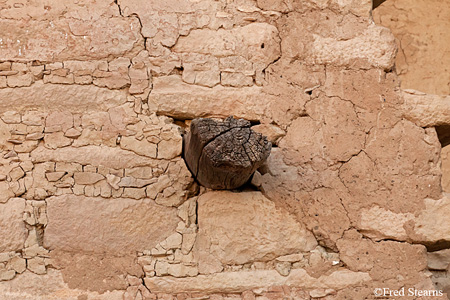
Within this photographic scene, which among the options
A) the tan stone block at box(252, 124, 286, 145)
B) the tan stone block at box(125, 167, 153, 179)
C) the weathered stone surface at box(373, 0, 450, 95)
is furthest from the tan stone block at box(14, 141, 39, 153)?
the weathered stone surface at box(373, 0, 450, 95)

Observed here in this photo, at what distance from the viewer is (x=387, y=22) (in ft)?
16.4

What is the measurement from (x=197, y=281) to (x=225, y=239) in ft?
0.80

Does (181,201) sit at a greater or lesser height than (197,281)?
greater

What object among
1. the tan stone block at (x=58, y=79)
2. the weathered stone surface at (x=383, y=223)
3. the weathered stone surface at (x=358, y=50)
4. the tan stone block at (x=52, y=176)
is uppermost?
the weathered stone surface at (x=358, y=50)

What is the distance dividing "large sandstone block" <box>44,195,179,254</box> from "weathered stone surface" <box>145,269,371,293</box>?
0.21 metres

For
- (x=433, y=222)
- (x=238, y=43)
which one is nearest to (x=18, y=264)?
(x=238, y=43)

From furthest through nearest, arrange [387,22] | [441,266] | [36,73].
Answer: [387,22] → [441,266] → [36,73]

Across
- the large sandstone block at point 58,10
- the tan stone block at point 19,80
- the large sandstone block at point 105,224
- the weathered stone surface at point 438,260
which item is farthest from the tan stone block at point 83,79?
the weathered stone surface at point 438,260

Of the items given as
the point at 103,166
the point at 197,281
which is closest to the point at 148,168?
the point at 103,166

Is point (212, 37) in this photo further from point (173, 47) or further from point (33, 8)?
point (33, 8)

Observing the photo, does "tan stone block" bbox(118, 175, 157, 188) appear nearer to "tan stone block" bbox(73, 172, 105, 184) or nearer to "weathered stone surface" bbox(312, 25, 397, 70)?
"tan stone block" bbox(73, 172, 105, 184)

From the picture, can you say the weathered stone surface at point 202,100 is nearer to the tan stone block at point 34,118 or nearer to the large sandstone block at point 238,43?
the large sandstone block at point 238,43

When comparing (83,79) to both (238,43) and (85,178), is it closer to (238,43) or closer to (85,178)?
(85,178)

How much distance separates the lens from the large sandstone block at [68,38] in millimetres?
3090
